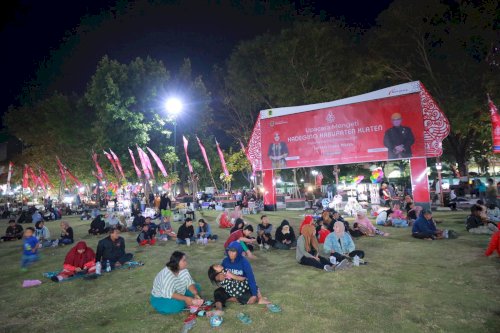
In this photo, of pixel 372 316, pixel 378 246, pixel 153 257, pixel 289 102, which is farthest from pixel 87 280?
pixel 289 102

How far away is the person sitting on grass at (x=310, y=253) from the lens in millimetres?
8006

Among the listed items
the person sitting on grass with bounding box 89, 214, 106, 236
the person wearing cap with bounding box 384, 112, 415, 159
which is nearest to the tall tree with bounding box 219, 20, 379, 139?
the person wearing cap with bounding box 384, 112, 415, 159

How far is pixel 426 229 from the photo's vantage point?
11250 millimetres

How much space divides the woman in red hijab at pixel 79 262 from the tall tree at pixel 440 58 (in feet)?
74.9

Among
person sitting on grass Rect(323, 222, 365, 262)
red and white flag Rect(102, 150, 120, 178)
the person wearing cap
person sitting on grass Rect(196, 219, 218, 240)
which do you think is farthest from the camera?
red and white flag Rect(102, 150, 120, 178)

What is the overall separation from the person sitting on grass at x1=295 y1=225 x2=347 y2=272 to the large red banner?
12409 mm

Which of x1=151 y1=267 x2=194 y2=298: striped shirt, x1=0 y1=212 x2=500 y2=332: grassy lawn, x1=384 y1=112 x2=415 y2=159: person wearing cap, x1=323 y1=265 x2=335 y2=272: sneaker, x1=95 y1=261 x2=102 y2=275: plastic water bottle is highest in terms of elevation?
x1=384 y1=112 x2=415 y2=159: person wearing cap

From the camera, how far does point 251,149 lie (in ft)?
79.3

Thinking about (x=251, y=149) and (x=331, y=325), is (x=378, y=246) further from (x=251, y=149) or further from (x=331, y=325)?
(x=251, y=149)

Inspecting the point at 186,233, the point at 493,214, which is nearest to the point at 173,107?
the point at 186,233

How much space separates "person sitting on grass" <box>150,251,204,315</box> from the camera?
559cm

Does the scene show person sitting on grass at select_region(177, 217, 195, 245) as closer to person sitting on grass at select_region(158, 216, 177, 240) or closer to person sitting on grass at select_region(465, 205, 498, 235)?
person sitting on grass at select_region(158, 216, 177, 240)

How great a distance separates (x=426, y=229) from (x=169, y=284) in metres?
9.49

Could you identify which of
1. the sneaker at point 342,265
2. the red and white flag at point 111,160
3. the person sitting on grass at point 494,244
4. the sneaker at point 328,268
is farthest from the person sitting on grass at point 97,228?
the person sitting on grass at point 494,244
